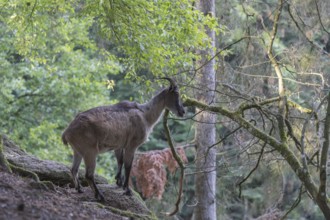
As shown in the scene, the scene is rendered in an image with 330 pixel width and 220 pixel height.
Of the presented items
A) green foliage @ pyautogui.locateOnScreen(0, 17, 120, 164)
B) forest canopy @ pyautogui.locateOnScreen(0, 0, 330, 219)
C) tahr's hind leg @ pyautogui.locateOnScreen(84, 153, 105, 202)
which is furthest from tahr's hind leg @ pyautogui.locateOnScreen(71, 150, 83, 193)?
green foliage @ pyautogui.locateOnScreen(0, 17, 120, 164)

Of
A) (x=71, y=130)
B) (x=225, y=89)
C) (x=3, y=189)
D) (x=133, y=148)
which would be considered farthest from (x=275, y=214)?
(x=3, y=189)

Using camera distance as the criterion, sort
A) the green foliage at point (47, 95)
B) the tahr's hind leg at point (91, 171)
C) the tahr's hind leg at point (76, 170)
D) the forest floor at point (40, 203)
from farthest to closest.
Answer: the green foliage at point (47, 95) < the tahr's hind leg at point (76, 170) < the tahr's hind leg at point (91, 171) < the forest floor at point (40, 203)

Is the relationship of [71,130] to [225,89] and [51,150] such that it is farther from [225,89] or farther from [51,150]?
[51,150]

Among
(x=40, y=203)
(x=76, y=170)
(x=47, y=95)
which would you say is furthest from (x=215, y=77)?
(x=47, y=95)

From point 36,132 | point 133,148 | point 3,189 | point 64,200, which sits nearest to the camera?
point 3,189

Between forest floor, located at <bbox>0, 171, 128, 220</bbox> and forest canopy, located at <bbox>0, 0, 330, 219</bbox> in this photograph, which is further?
forest canopy, located at <bbox>0, 0, 330, 219</bbox>

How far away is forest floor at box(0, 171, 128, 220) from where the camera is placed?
5.88 m

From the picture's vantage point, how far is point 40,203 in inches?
258

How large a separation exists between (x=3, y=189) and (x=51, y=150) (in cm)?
1264

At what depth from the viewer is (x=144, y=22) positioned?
922 cm

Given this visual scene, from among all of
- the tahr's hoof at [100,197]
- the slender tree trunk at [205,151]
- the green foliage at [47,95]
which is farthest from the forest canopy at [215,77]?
the tahr's hoof at [100,197]

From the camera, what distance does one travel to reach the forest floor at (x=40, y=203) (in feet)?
19.3

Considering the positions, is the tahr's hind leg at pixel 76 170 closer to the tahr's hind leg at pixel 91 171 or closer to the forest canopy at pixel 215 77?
the tahr's hind leg at pixel 91 171

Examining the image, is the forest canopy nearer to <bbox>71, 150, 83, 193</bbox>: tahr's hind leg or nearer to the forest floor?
<bbox>71, 150, 83, 193</bbox>: tahr's hind leg
